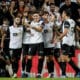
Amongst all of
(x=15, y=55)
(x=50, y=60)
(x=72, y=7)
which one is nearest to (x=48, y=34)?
(x=50, y=60)

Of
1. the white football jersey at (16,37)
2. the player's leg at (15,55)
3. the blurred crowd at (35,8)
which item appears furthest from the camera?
the blurred crowd at (35,8)

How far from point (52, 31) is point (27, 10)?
3.28 ft

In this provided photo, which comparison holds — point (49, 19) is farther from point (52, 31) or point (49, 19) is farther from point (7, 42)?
point (7, 42)

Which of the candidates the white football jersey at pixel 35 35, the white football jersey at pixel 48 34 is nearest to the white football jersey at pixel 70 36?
the white football jersey at pixel 48 34

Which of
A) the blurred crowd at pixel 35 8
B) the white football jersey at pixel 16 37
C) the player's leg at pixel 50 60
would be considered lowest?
the player's leg at pixel 50 60

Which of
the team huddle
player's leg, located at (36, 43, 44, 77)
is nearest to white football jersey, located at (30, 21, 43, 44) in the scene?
the team huddle

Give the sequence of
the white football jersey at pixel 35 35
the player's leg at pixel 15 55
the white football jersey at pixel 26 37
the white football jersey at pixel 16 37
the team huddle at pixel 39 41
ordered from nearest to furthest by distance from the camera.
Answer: the team huddle at pixel 39 41 < the white football jersey at pixel 35 35 < the white football jersey at pixel 26 37 < the player's leg at pixel 15 55 < the white football jersey at pixel 16 37

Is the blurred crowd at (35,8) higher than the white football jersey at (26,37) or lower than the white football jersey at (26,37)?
higher

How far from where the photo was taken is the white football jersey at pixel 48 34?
10922 mm

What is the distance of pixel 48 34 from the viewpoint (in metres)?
11.0

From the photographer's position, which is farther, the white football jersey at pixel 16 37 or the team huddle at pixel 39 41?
the white football jersey at pixel 16 37

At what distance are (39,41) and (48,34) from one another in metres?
0.66

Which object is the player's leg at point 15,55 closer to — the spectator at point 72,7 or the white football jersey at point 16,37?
the white football jersey at point 16,37

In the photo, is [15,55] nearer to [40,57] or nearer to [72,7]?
[40,57]
